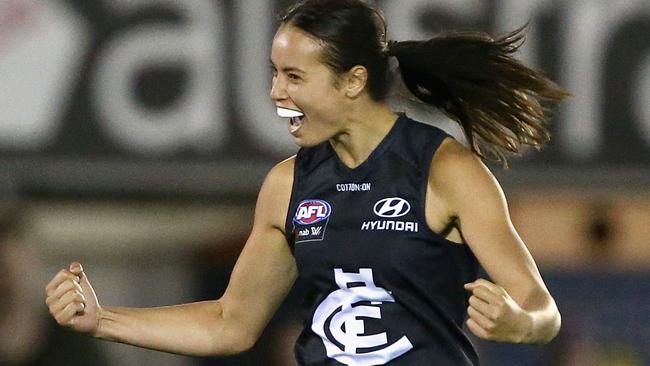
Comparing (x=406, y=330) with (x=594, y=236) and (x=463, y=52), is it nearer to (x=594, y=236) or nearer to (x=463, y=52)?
(x=463, y=52)

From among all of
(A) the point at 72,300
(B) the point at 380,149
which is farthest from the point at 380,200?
(A) the point at 72,300

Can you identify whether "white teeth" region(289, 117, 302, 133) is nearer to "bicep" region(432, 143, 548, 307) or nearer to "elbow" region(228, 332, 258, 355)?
"bicep" region(432, 143, 548, 307)

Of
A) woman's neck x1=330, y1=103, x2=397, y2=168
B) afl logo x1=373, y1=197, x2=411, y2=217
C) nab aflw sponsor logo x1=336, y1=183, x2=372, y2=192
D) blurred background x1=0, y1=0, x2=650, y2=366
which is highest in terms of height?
woman's neck x1=330, y1=103, x2=397, y2=168

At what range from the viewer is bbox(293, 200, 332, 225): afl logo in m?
4.53

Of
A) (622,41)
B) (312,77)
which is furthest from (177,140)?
(312,77)

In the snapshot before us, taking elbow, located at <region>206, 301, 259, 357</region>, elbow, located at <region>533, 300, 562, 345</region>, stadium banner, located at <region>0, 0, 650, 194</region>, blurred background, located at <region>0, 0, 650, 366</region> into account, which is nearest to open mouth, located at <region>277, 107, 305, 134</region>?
elbow, located at <region>206, 301, 259, 357</region>

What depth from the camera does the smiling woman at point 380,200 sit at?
4398mm

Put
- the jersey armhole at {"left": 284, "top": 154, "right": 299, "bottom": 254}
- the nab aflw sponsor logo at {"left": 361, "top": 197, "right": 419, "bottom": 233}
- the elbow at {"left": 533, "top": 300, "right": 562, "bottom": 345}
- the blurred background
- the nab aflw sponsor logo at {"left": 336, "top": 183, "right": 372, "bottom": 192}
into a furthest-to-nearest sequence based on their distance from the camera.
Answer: the blurred background → the jersey armhole at {"left": 284, "top": 154, "right": 299, "bottom": 254} → the nab aflw sponsor logo at {"left": 336, "top": 183, "right": 372, "bottom": 192} → the nab aflw sponsor logo at {"left": 361, "top": 197, "right": 419, "bottom": 233} → the elbow at {"left": 533, "top": 300, "right": 562, "bottom": 345}

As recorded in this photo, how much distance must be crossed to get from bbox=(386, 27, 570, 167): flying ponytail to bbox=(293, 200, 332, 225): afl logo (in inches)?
16.8

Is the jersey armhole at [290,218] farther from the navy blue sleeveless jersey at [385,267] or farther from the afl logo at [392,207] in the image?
the afl logo at [392,207]

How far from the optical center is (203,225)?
28.8 ft

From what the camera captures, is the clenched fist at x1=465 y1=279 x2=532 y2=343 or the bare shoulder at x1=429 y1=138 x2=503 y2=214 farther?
the bare shoulder at x1=429 y1=138 x2=503 y2=214

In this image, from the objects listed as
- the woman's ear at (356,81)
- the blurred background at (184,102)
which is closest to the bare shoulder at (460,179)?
the woman's ear at (356,81)

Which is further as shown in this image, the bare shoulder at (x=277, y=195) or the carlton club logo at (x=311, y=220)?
the bare shoulder at (x=277, y=195)
